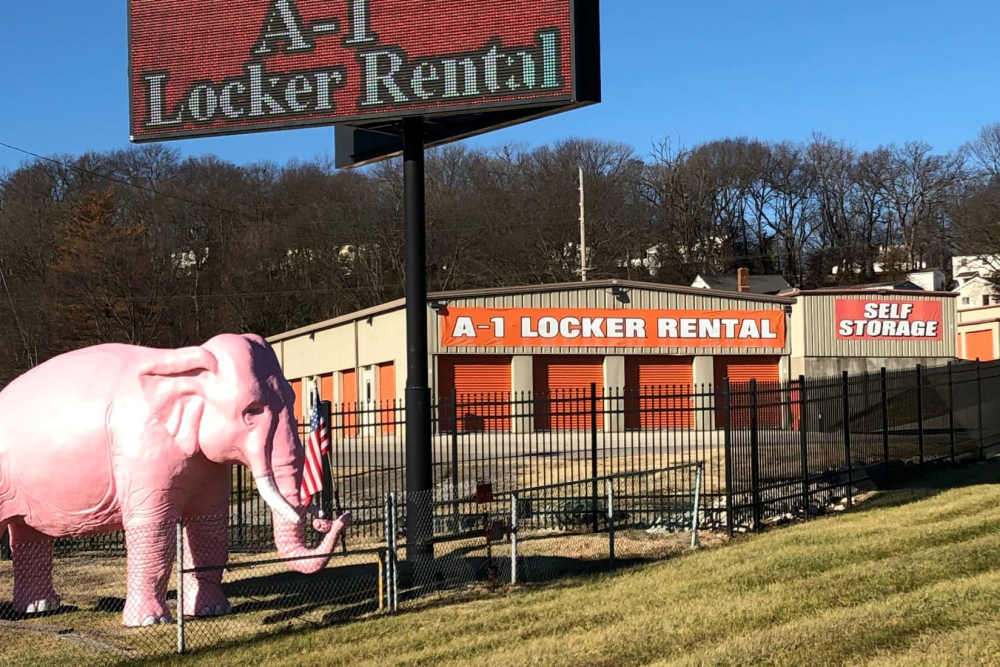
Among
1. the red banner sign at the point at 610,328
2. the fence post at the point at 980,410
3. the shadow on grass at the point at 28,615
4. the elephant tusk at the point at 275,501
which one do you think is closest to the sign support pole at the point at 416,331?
the elephant tusk at the point at 275,501

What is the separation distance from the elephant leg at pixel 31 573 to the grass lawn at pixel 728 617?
0.80 metres

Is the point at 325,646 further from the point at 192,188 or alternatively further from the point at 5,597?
the point at 192,188

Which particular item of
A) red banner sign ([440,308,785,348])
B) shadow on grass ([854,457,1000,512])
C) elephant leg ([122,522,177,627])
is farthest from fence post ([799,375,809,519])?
red banner sign ([440,308,785,348])

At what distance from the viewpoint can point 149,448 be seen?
10.6 m

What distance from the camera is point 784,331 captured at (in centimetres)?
4178

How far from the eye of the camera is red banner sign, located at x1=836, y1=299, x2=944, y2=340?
4247 cm

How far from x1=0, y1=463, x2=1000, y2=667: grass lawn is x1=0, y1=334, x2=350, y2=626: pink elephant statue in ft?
3.39

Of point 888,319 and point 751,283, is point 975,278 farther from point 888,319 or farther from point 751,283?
point 888,319

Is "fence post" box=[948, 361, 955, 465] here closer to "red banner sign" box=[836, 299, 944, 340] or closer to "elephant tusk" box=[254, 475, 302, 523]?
"elephant tusk" box=[254, 475, 302, 523]

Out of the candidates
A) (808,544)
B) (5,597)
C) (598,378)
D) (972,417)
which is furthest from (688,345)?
(5,597)

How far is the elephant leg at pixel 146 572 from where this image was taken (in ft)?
34.8

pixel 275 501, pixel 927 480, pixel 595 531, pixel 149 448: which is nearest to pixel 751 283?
pixel 927 480

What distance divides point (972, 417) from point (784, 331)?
1895cm

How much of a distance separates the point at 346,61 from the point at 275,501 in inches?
193
